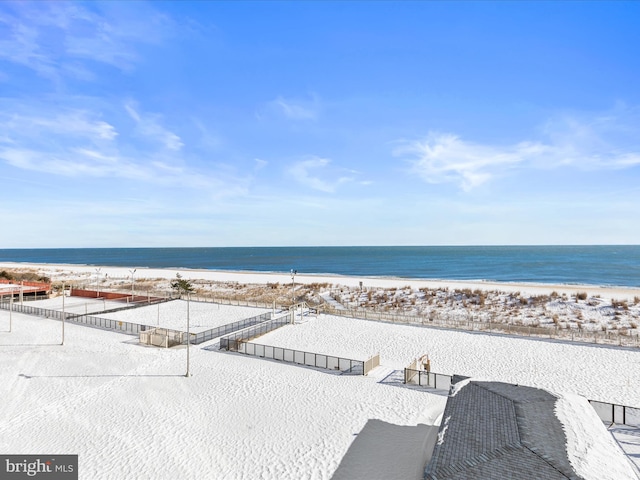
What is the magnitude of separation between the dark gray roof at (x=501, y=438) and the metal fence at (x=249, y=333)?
17.4 metres

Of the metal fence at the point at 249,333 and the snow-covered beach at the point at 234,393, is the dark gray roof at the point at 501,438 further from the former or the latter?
the metal fence at the point at 249,333

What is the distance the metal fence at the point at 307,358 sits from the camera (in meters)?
23.6

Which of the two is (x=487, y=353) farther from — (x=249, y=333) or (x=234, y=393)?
(x=249, y=333)

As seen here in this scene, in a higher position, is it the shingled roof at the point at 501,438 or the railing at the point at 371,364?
the shingled roof at the point at 501,438

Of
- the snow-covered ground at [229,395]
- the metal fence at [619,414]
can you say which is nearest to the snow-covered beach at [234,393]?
Answer: the snow-covered ground at [229,395]

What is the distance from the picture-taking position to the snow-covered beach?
1466 centimetres

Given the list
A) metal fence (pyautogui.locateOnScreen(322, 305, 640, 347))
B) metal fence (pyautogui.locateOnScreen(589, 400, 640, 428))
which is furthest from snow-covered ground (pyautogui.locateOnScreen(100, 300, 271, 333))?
metal fence (pyautogui.locateOnScreen(589, 400, 640, 428))

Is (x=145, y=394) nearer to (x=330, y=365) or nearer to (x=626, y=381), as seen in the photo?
(x=330, y=365)

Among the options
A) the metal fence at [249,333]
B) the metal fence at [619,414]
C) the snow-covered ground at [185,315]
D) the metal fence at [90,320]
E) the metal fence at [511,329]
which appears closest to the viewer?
the metal fence at [619,414]

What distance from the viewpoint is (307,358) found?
24906 millimetres

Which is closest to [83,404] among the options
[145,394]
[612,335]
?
[145,394]

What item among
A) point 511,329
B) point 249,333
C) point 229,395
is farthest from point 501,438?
point 511,329

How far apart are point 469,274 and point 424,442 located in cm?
8796

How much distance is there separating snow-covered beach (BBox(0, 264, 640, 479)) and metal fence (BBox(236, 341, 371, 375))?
77 centimetres
